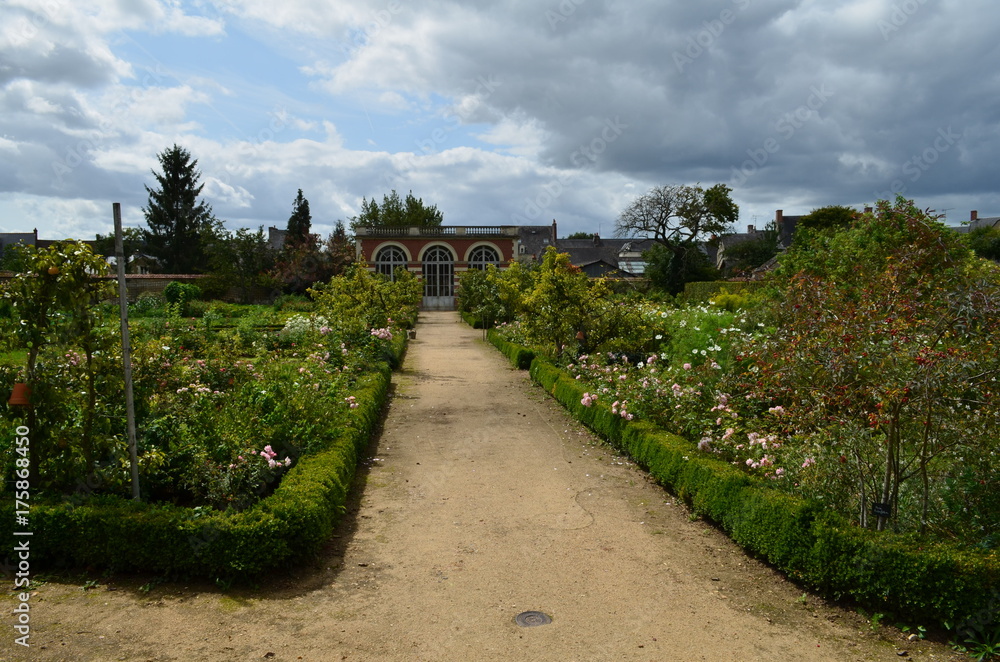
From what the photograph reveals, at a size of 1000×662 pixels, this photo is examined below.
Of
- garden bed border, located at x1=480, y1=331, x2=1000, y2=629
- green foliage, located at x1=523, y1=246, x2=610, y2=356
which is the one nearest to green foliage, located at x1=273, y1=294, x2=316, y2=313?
green foliage, located at x1=523, y1=246, x2=610, y2=356

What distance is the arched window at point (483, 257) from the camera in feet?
133

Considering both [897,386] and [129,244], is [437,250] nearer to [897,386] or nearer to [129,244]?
[129,244]

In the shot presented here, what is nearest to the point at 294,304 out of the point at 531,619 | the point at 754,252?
the point at 531,619

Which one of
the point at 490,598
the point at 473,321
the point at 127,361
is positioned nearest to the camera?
the point at 490,598

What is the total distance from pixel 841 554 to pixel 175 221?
152 feet

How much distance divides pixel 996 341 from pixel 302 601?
4527 mm

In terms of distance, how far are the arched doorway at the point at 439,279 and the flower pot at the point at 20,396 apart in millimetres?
35449

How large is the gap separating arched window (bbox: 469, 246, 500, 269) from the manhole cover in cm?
3651

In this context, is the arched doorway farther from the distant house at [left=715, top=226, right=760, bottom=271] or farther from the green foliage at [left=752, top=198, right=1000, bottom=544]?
the green foliage at [left=752, top=198, right=1000, bottom=544]

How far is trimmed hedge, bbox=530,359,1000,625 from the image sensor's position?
12.8 feet

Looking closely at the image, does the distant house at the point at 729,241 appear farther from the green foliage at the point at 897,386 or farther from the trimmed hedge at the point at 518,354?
the green foliage at the point at 897,386

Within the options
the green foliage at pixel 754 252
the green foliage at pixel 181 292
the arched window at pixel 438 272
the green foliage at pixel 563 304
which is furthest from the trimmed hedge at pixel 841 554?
the green foliage at pixel 754 252

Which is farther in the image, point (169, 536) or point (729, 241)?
point (729, 241)

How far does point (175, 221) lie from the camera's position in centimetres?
4381
